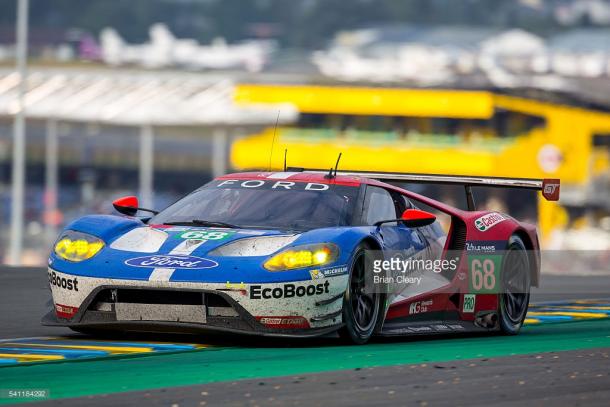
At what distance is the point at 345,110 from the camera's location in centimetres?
7681

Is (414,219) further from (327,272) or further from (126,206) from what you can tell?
(126,206)

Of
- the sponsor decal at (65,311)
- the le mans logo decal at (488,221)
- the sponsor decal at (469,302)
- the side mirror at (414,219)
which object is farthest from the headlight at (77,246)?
the le mans logo decal at (488,221)

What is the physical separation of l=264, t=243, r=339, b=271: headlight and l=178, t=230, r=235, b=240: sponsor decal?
1.35 ft

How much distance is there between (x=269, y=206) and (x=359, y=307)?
0.93 metres

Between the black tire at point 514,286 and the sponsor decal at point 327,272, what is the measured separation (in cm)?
211

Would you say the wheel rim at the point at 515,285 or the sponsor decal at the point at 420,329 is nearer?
the sponsor decal at the point at 420,329

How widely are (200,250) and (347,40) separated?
179 metres

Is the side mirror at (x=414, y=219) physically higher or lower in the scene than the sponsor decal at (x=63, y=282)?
higher

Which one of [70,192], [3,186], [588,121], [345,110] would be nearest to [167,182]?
[70,192]

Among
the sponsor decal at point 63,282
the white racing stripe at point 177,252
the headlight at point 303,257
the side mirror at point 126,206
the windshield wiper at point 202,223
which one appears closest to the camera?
the white racing stripe at point 177,252

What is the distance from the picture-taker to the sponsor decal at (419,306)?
33.0ft

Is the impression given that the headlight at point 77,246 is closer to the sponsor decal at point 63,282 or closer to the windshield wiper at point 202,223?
the sponsor decal at point 63,282

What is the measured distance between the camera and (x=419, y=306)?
399 inches

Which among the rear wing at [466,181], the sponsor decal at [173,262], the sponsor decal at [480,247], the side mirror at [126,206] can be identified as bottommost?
the sponsor decal at [480,247]
